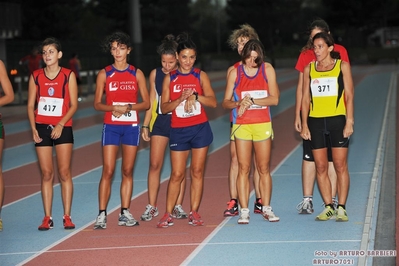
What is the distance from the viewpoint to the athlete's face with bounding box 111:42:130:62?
29.9ft

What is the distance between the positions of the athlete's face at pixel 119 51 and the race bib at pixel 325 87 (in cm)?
190

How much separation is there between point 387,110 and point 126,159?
18.1 m

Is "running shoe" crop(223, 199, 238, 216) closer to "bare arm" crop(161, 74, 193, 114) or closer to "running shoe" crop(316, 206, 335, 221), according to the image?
"running shoe" crop(316, 206, 335, 221)

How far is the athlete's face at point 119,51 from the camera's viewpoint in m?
9.12

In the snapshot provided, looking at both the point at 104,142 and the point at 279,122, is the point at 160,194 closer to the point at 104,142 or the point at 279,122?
the point at 104,142

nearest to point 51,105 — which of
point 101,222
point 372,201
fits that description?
point 101,222

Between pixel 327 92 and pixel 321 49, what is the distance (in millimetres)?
434

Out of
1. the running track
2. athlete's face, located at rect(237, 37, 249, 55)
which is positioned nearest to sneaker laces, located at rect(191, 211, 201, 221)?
the running track

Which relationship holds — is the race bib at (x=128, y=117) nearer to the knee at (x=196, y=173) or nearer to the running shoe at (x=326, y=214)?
the knee at (x=196, y=173)

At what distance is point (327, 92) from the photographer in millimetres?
9227

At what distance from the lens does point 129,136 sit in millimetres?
9227

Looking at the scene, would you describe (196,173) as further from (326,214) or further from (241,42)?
(241,42)

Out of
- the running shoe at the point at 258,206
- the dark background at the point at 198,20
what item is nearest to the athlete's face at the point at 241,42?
the running shoe at the point at 258,206

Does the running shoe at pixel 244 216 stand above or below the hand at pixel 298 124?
below
